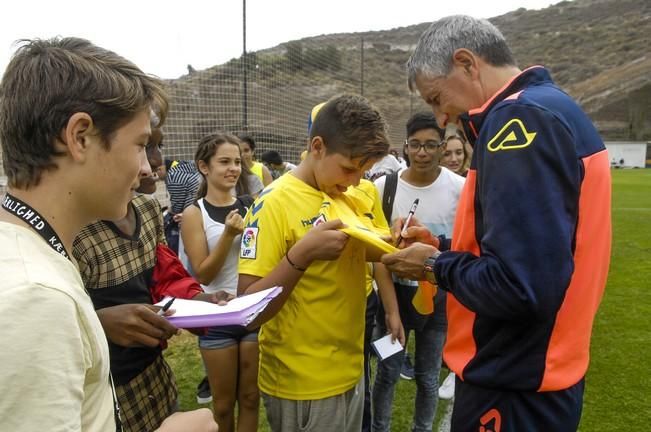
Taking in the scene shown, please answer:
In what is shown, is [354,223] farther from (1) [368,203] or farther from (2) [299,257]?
(1) [368,203]

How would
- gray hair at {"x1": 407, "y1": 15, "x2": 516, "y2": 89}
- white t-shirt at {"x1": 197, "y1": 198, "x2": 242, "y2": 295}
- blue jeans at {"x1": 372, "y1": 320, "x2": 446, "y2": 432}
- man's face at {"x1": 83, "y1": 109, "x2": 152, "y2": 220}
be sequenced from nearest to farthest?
man's face at {"x1": 83, "y1": 109, "x2": 152, "y2": 220}
gray hair at {"x1": 407, "y1": 15, "x2": 516, "y2": 89}
blue jeans at {"x1": 372, "y1": 320, "x2": 446, "y2": 432}
white t-shirt at {"x1": 197, "y1": 198, "x2": 242, "y2": 295}

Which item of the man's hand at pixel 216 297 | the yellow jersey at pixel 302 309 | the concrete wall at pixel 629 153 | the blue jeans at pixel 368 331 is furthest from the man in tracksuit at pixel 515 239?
the concrete wall at pixel 629 153

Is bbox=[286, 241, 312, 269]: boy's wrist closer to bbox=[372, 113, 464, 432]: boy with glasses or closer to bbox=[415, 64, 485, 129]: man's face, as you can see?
bbox=[415, 64, 485, 129]: man's face

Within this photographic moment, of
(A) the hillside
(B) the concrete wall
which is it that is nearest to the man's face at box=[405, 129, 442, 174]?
(A) the hillside

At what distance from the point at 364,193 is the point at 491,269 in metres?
1.17

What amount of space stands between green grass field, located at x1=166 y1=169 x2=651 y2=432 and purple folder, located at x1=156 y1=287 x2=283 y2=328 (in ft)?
6.70

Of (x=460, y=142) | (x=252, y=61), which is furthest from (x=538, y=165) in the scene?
(x=252, y=61)

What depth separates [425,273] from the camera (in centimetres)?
166

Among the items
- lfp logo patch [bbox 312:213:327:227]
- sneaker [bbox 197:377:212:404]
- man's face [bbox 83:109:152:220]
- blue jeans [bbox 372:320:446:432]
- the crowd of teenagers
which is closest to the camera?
the crowd of teenagers

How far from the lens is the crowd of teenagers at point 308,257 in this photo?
33.7 inches

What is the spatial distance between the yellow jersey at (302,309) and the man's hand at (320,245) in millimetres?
96

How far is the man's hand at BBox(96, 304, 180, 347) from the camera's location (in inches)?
54.1

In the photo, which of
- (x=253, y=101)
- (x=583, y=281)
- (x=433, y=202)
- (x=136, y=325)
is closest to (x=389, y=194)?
(x=433, y=202)

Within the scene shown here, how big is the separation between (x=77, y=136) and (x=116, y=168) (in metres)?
0.10
